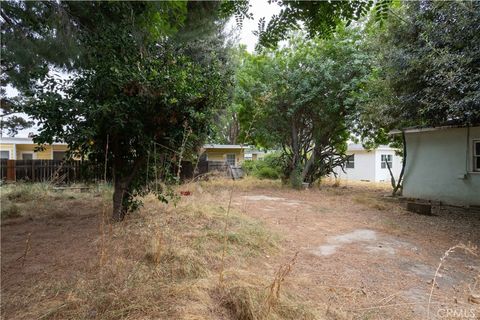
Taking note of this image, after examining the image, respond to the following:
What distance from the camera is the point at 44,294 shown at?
7.30 feet

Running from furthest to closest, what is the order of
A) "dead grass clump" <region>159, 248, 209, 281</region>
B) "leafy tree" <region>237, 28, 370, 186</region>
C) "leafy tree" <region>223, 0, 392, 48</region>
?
"leafy tree" <region>237, 28, 370, 186</region>, "dead grass clump" <region>159, 248, 209, 281</region>, "leafy tree" <region>223, 0, 392, 48</region>

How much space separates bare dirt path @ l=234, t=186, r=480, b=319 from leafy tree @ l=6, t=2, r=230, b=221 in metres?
2.19

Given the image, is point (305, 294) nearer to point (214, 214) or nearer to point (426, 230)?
point (214, 214)

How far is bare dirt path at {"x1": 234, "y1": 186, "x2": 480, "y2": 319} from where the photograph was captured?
94.6 inches

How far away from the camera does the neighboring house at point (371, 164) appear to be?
63.4 feet

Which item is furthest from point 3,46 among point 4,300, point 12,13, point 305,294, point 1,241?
point 305,294

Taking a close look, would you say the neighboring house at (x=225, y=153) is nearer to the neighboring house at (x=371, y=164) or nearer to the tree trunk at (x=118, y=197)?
the neighboring house at (x=371, y=164)

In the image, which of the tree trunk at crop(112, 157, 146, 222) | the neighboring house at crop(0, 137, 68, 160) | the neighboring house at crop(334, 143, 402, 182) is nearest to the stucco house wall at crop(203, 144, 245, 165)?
the neighboring house at crop(334, 143, 402, 182)

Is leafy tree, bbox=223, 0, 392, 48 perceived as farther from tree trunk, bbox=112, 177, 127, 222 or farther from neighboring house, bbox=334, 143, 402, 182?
neighboring house, bbox=334, 143, 402, 182

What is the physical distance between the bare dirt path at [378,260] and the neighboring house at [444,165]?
135 centimetres

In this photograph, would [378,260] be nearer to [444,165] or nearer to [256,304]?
[256,304]

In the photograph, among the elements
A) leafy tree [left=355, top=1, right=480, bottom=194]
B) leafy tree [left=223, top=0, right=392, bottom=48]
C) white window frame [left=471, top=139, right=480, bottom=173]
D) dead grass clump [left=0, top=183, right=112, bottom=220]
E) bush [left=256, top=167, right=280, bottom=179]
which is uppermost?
leafy tree [left=355, top=1, right=480, bottom=194]

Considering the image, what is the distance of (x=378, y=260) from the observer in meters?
3.56

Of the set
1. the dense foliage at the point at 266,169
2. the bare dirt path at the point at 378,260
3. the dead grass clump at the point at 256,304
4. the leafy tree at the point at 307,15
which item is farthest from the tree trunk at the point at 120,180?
the dense foliage at the point at 266,169
